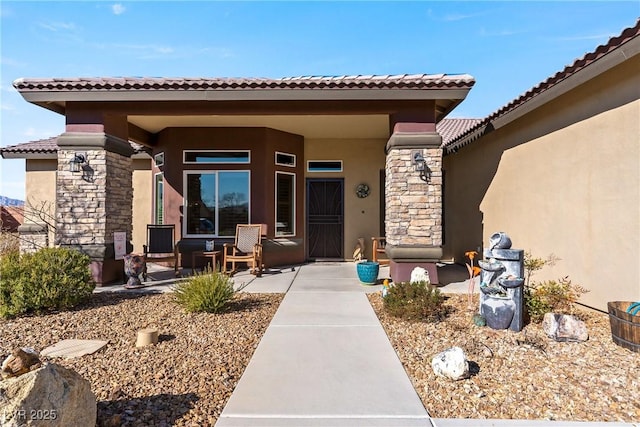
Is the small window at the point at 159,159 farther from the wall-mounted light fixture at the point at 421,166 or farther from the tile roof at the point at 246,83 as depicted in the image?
the wall-mounted light fixture at the point at 421,166

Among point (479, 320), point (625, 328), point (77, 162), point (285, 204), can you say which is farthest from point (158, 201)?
point (625, 328)

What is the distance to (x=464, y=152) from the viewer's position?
8719mm

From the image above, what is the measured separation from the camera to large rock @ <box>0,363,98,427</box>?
172 cm

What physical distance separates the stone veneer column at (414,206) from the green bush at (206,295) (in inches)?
119

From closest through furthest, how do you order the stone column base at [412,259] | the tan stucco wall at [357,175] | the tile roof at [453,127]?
the stone column base at [412,259]
the tan stucco wall at [357,175]
the tile roof at [453,127]

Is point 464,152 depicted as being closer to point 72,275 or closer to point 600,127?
point 600,127

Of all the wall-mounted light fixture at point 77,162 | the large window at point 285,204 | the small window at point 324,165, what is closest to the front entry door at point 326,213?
the small window at point 324,165

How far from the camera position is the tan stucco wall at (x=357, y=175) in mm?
9492

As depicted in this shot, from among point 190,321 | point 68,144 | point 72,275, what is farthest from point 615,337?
point 68,144

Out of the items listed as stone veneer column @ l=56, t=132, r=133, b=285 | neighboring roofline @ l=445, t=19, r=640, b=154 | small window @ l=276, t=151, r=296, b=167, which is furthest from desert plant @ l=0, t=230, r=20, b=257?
neighboring roofline @ l=445, t=19, r=640, b=154

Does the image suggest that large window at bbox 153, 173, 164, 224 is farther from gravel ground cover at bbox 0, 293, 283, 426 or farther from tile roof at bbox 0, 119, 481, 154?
gravel ground cover at bbox 0, 293, 283, 426

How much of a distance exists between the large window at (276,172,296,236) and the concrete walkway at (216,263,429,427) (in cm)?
413

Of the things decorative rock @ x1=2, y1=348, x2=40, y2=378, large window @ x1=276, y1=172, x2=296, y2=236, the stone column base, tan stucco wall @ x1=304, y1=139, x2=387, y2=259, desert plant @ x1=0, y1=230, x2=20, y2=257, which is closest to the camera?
decorative rock @ x1=2, y1=348, x2=40, y2=378

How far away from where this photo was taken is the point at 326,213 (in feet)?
31.4
